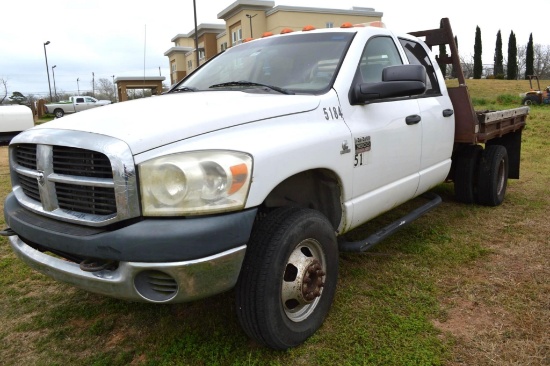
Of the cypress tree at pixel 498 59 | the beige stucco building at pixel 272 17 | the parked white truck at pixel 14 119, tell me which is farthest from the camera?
the cypress tree at pixel 498 59

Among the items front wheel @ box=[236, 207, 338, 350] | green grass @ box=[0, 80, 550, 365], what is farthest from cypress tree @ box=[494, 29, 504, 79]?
Answer: front wheel @ box=[236, 207, 338, 350]

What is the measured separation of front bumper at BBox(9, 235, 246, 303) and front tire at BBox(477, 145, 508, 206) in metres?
3.90

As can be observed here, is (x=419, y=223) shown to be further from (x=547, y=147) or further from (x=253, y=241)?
(x=547, y=147)

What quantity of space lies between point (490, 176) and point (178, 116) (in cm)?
399

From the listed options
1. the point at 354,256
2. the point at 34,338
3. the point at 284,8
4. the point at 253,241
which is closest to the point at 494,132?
the point at 354,256

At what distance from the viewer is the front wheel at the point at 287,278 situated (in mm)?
2232

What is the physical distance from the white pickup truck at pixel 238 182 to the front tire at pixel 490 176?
76.8 inches

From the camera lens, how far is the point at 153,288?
210 cm

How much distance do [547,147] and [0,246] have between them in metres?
Result: 10.0

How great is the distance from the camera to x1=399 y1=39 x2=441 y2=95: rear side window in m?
4.06

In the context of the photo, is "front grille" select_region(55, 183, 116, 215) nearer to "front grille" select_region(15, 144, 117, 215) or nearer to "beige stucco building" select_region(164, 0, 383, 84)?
"front grille" select_region(15, 144, 117, 215)

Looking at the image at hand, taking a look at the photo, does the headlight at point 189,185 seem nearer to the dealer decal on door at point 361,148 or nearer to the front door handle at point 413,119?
the dealer decal on door at point 361,148

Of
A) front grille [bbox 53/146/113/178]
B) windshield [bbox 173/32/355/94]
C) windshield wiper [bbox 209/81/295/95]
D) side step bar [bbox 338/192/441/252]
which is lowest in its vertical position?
side step bar [bbox 338/192/441/252]

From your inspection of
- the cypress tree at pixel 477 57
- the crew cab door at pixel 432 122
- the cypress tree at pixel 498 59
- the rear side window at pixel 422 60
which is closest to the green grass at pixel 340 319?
the crew cab door at pixel 432 122
